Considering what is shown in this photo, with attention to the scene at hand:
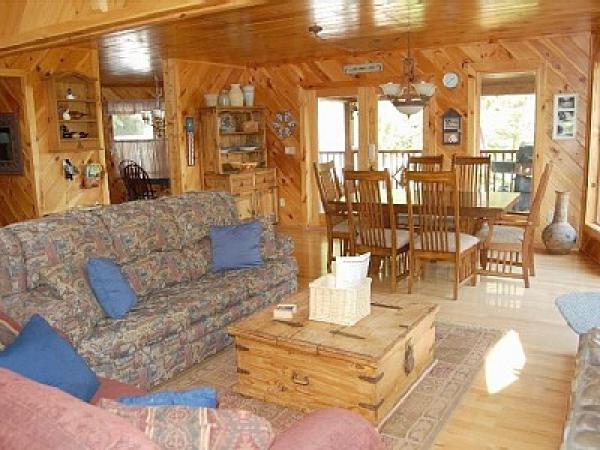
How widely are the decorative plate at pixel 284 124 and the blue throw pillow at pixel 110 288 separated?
18.2 feet

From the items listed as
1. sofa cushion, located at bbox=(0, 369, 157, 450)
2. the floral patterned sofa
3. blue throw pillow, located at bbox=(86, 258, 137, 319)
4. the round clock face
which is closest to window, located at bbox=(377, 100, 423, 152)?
the round clock face

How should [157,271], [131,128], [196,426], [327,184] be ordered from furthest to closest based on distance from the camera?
[131,128] → [327,184] → [157,271] → [196,426]

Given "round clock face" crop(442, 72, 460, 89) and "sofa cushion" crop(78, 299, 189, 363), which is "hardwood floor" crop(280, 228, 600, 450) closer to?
"sofa cushion" crop(78, 299, 189, 363)

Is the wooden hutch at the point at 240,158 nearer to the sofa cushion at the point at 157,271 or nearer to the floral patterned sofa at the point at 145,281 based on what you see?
the floral patterned sofa at the point at 145,281

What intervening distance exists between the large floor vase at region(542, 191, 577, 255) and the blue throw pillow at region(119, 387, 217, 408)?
580 centimetres

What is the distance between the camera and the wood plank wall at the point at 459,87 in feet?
21.7

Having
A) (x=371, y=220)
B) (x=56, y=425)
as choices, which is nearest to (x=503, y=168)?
(x=371, y=220)

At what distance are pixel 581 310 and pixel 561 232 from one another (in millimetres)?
3436

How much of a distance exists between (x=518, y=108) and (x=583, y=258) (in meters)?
3.03

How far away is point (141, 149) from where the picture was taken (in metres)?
11.8

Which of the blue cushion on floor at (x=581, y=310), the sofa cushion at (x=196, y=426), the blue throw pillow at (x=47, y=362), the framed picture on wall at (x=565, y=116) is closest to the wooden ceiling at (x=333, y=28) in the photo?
the framed picture on wall at (x=565, y=116)

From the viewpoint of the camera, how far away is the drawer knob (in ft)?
9.96

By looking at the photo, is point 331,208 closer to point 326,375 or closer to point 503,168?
point 326,375

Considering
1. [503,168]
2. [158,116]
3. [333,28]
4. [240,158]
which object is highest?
[333,28]
